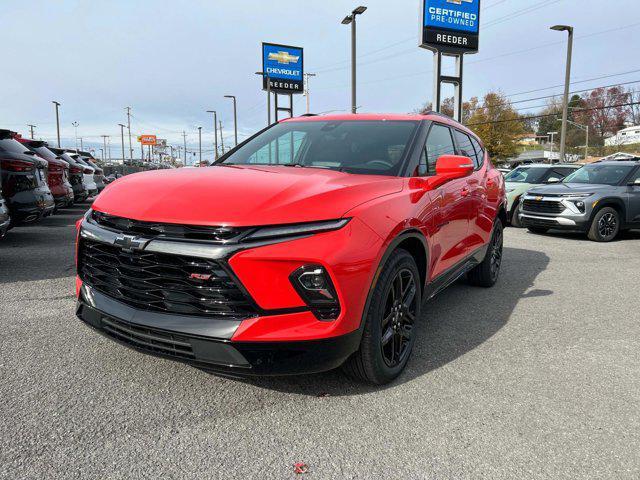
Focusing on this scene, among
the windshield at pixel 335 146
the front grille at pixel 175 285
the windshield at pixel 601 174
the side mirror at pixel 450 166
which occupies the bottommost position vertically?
the front grille at pixel 175 285

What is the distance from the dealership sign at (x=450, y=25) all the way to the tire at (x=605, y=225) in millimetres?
10696

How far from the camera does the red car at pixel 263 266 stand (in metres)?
2.41

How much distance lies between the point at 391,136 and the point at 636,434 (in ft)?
7.94

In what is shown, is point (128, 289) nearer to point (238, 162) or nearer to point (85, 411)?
point (85, 411)

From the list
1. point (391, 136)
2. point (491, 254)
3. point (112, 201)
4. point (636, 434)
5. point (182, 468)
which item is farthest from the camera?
point (491, 254)

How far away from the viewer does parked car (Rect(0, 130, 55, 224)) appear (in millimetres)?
7031

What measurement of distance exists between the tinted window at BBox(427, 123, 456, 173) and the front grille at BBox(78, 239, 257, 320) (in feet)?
6.62

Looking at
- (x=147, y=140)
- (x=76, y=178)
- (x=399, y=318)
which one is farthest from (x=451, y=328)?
(x=147, y=140)

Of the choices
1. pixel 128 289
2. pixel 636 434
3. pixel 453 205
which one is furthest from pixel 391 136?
pixel 636 434

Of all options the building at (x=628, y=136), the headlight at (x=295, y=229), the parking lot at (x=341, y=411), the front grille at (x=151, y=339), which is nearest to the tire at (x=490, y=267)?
the parking lot at (x=341, y=411)

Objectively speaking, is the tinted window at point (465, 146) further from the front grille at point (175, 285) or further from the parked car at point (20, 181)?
the parked car at point (20, 181)

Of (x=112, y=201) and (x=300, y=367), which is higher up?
(x=112, y=201)

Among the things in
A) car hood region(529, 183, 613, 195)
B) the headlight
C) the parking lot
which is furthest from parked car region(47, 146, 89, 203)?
the headlight

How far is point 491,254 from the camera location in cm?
558
